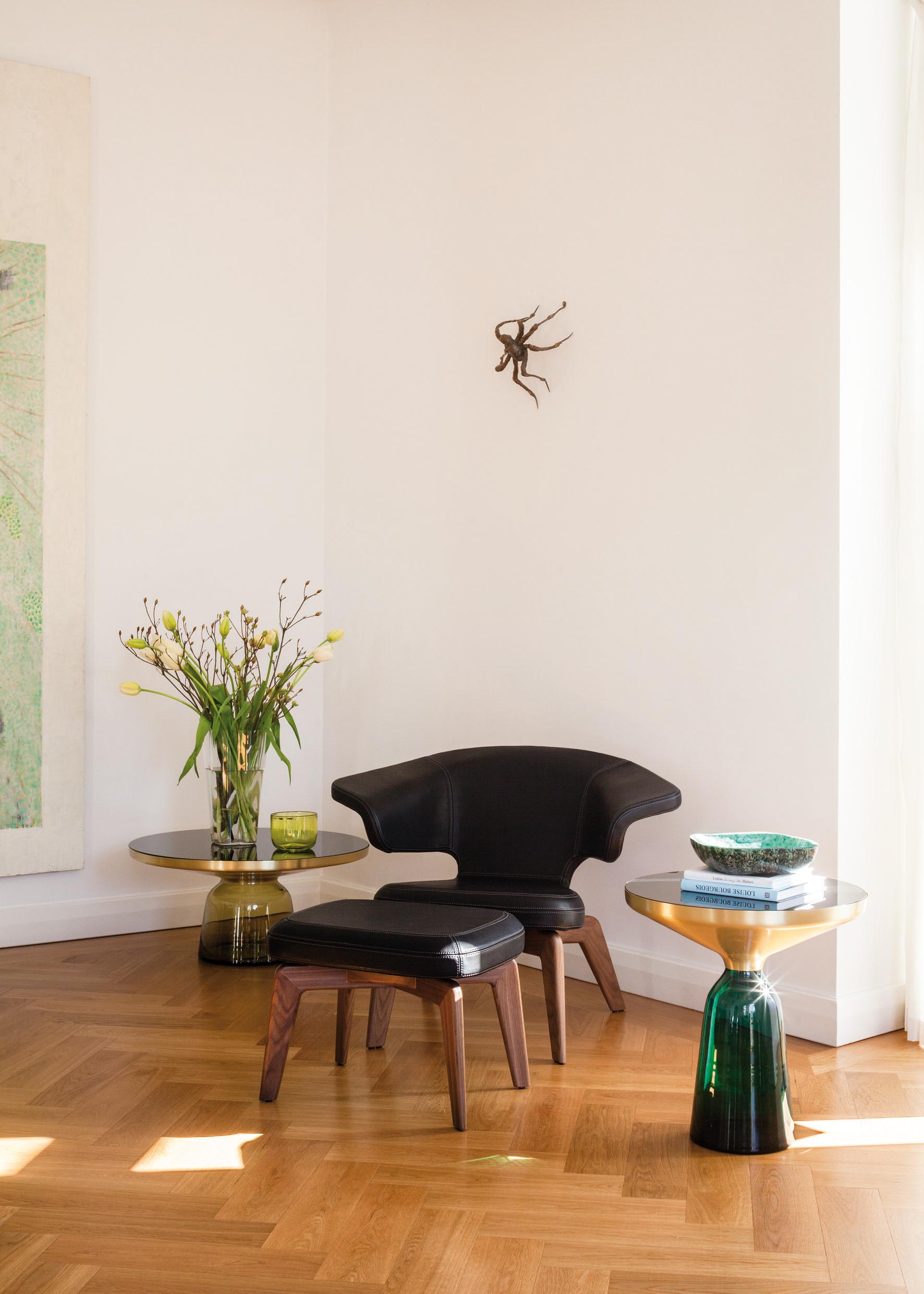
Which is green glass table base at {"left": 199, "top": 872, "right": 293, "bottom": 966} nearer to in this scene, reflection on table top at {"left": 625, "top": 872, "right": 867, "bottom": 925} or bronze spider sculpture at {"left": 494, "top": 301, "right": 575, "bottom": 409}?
reflection on table top at {"left": 625, "top": 872, "right": 867, "bottom": 925}

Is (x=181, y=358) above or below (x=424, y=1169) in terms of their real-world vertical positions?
above

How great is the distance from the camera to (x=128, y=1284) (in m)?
1.93

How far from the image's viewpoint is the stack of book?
2436 millimetres

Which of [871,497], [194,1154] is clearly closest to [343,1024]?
[194,1154]

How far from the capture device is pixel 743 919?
7.93ft

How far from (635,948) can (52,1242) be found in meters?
2.11

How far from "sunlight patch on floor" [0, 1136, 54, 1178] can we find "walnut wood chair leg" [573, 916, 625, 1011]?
4.80 ft

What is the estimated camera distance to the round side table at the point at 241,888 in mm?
3787

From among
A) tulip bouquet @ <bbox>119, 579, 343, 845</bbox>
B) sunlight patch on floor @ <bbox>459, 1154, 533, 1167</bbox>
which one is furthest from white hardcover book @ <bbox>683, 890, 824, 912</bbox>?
tulip bouquet @ <bbox>119, 579, 343, 845</bbox>

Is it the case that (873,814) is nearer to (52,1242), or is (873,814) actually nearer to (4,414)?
(52,1242)

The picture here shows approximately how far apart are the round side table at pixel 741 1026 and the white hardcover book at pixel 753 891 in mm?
13

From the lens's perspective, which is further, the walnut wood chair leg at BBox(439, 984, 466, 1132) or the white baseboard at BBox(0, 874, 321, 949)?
the white baseboard at BBox(0, 874, 321, 949)

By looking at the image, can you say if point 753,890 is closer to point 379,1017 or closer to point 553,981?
point 553,981

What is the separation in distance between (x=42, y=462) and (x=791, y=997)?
3.09 metres
